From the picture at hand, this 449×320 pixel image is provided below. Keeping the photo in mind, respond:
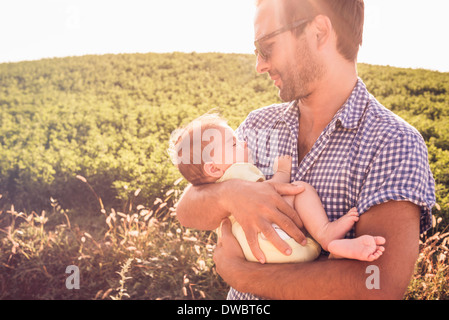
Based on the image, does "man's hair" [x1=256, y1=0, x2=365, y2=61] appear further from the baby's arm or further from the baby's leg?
the baby's leg

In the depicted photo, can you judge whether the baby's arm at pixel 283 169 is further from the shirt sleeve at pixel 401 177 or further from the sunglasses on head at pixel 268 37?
A: the sunglasses on head at pixel 268 37

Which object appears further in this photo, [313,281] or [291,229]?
[291,229]

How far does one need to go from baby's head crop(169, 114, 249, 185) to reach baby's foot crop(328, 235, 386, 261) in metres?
0.99

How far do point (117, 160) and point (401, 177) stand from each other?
4.77 meters

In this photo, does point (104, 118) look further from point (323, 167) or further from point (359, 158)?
point (359, 158)

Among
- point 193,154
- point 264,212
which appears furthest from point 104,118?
point 264,212

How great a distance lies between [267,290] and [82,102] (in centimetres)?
771

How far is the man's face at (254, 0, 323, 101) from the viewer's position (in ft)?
7.91

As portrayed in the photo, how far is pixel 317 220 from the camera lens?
6.70 feet

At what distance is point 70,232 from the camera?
5.16 meters

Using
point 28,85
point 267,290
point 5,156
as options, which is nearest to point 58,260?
point 5,156

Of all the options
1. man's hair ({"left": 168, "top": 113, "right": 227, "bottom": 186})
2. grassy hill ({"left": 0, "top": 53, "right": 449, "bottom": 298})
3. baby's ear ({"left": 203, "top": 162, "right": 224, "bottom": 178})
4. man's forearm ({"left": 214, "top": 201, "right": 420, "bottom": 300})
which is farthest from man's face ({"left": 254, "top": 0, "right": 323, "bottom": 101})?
grassy hill ({"left": 0, "top": 53, "right": 449, "bottom": 298})

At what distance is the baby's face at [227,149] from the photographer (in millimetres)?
2510
